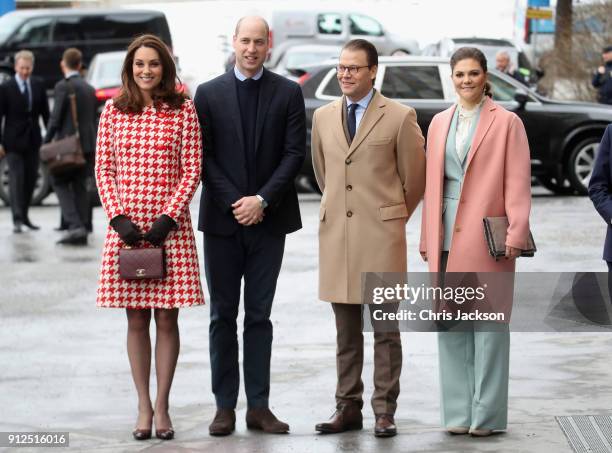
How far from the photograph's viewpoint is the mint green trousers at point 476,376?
7742 millimetres

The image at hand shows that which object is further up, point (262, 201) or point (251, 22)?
point (251, 22)

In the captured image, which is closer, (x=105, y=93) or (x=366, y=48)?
(x=366, y=48)

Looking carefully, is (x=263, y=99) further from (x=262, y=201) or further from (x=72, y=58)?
(x=72, y=58)

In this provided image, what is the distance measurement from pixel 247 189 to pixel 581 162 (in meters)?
→ 12.8

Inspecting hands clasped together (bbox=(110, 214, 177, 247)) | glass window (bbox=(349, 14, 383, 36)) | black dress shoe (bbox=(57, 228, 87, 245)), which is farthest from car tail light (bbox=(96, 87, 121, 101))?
glass window (bbox=(349, 14, 383, 36))

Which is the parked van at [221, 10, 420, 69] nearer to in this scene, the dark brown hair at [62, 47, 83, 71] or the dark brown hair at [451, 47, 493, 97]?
the dark brown hair at [62, 47, 83, 71]

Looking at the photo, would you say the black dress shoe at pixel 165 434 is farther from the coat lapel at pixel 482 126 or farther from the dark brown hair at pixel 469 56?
the dark brown hair at pixel 469 56

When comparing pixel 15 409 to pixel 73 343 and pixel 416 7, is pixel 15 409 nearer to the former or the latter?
pixel 73 343

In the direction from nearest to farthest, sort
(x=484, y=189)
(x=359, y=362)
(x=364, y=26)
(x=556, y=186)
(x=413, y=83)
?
(x=484, y=189), (x=359, y=362), (x=413, y=83), (x=556, y=186), (x=364, y=26)

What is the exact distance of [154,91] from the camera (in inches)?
308

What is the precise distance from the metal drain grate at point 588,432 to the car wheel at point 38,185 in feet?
44.9

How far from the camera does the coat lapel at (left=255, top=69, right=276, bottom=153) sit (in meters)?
7.88

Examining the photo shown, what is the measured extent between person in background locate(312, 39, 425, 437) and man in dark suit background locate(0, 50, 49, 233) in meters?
10.2

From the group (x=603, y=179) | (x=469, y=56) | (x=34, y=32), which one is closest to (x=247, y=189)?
(x=469, y=56)
